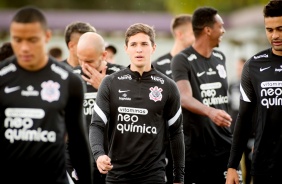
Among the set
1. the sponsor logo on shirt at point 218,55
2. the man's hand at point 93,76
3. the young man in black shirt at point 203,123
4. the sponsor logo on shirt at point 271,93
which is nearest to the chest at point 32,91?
the sponsor logo on shirt at point 271,93

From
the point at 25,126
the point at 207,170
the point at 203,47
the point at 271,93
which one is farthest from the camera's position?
the point at 203,47

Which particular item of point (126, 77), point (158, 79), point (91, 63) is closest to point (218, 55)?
point (91, 63)

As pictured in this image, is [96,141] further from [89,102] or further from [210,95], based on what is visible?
[210,95]

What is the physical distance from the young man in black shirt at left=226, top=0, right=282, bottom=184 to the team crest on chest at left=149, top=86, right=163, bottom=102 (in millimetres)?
857

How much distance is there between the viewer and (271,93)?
801cm

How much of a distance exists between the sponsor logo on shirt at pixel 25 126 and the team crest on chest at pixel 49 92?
12 cm

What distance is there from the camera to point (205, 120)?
10445 millimetres

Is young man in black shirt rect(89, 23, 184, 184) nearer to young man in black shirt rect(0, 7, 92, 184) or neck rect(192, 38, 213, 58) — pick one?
young man in black shirt rect(0, 7, 92, 184)

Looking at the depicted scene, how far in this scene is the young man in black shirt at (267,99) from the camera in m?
7.97

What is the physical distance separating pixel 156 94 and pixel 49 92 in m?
1.95

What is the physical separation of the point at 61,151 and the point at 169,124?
6.48ft

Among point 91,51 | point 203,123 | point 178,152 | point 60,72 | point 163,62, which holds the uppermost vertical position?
point 60,72

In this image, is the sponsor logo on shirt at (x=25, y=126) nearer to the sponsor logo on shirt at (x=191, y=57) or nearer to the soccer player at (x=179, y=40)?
the sponsor logo on shirt at (x=191, y=57)

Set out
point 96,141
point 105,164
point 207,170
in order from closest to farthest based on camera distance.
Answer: point 105,164, point 96,141, point 207,170
